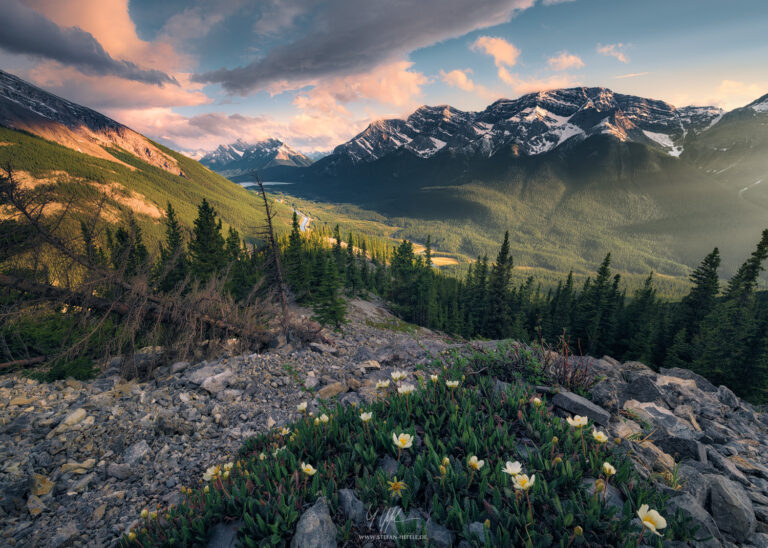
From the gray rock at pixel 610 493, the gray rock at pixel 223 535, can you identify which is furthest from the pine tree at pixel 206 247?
the gray rock at pixel 610 493

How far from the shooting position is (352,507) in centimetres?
279

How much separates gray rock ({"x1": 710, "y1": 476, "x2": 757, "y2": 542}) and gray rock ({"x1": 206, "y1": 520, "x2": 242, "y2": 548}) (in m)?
4.55

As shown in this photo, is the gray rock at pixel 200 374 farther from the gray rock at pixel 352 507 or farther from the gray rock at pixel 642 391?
the gray rock at pixel 642 391

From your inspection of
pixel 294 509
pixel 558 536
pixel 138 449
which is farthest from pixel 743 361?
pixel 138 449

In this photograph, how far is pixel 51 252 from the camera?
29.3ft

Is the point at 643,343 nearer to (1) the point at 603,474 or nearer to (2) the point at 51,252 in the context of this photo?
(1) the point at 603,474

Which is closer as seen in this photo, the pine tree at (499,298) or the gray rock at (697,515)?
the gray rock at (697,515)

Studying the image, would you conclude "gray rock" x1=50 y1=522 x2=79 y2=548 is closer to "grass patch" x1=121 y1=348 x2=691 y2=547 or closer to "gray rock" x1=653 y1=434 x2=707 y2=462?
"grass patch" x1=121 y1=348 x2=691 y2=547

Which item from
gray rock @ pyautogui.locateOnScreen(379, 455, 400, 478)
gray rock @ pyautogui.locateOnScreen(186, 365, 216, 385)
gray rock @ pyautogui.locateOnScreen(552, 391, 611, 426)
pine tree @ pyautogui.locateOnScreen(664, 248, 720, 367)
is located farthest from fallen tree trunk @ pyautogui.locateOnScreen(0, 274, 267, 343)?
pine tree @ pyautogui.locateOnScreen(664, 248, 720, 367)

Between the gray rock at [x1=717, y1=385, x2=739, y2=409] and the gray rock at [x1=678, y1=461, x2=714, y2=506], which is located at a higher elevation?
the gray rock at [x1=678, y1=461, x2=714, y2=506]

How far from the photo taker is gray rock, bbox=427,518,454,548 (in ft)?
8.00

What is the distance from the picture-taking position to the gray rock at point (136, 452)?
17.7 feet

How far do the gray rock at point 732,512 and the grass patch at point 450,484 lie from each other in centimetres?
61

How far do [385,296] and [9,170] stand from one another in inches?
2239
